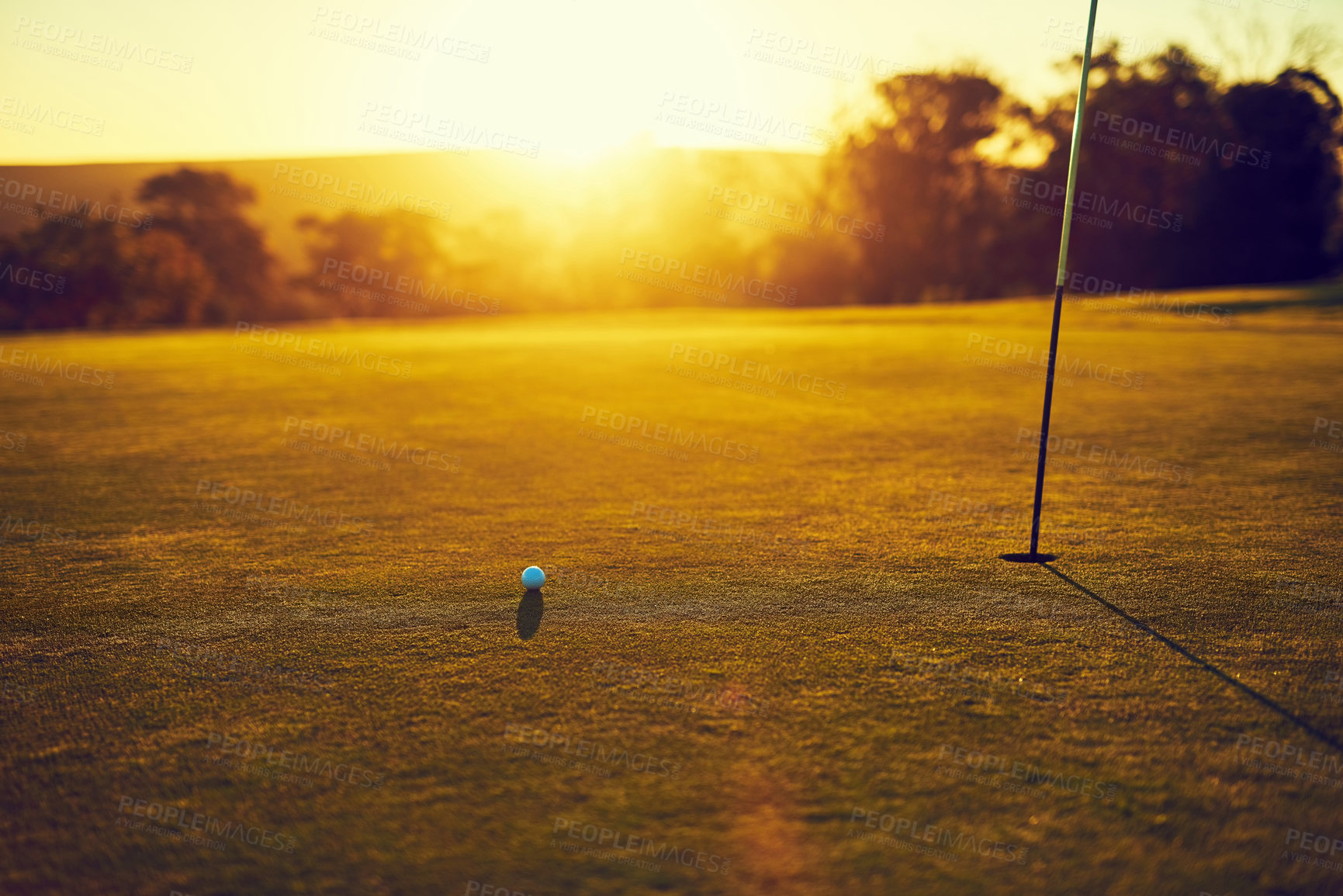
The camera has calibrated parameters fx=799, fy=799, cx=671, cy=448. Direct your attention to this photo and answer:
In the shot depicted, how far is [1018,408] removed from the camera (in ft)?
42.3

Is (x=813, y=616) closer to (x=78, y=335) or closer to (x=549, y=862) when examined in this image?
(x=549, y=862)

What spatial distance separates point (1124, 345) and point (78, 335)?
1374 inches

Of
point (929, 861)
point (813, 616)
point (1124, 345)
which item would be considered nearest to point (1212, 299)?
point (1124, 345)
